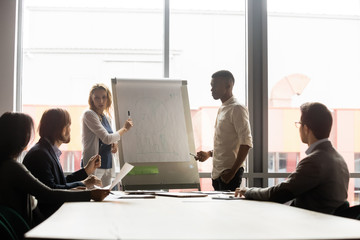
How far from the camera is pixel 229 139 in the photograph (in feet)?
14.2

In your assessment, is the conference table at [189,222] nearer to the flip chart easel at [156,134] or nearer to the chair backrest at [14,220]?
the chair backrest at [14,220]

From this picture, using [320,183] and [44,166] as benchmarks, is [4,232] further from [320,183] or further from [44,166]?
[320,183]

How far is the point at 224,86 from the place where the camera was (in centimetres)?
444

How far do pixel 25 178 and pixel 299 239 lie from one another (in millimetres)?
1596

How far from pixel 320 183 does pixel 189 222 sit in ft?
3.26

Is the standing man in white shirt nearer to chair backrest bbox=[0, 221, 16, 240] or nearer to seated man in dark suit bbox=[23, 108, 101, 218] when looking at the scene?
seated man in dark suit bbox=[23, 108, 101, 218]

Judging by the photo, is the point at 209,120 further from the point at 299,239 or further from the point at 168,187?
the point at 299,239

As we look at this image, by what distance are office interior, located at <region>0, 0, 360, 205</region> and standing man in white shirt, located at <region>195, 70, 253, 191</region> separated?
3.61 feet

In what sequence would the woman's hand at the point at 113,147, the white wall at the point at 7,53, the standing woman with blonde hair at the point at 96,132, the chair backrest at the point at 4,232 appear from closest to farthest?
the chair backrest at the point at 4,232 < the standing woman with blonde hair at the point at 96,132 < the woman's hand at the point at 113,147 < the white wall at the point at 7,53

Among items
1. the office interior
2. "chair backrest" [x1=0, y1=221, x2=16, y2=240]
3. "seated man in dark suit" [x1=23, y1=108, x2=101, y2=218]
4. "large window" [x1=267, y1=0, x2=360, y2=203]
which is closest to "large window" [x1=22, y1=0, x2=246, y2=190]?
the office interior

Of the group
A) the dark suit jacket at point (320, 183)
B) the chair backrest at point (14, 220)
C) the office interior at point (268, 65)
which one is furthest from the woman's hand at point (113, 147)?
the chair backrest at point (14, 220)

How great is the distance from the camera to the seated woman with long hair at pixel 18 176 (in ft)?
8.40

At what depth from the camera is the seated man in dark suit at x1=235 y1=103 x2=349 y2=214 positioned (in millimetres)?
2584

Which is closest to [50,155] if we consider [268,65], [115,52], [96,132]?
[96,132]
